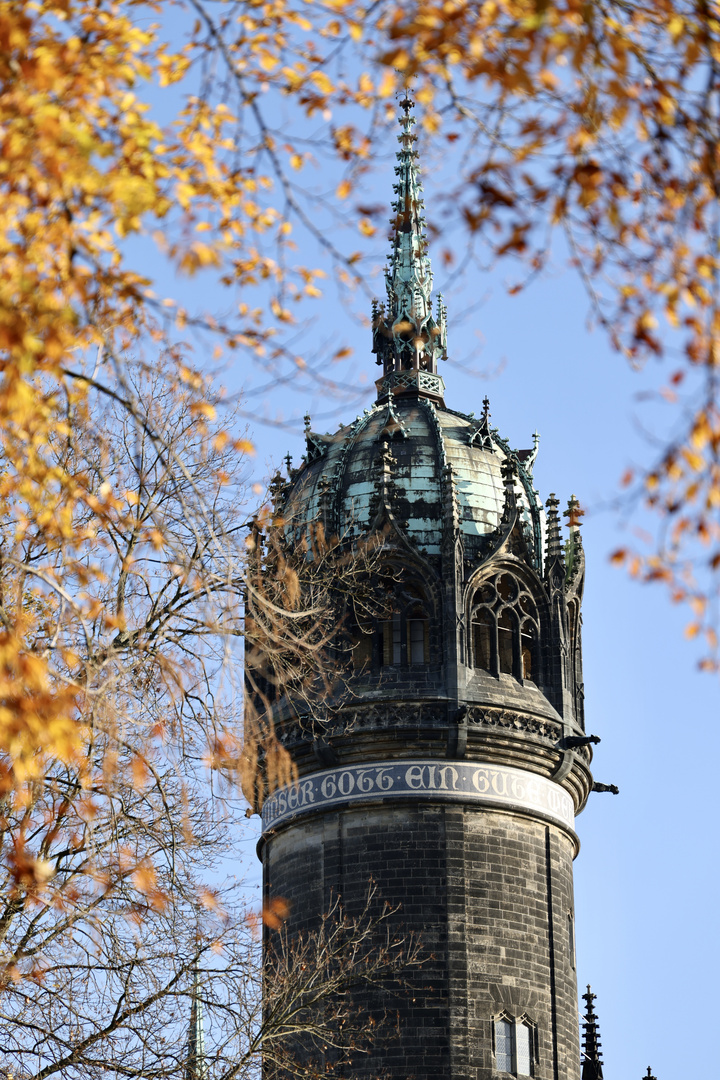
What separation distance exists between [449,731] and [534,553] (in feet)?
17.9

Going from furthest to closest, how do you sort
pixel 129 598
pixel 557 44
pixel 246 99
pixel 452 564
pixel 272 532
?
pixel 452 564 → pixel 272 532 → pixel 129 598 → pixel 246 99 → pixel 557 44

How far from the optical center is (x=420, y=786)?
3938 centimetres

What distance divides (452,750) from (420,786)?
3.35 feet

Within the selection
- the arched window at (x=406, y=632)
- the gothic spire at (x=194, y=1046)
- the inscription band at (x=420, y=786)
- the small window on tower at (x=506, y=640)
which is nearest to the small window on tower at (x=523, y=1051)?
the inscription band at (x=420, y=786)

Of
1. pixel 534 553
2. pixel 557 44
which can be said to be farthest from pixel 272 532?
pixel 557 44

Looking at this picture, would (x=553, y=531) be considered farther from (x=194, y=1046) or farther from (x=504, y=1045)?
(x=194, y=1046)

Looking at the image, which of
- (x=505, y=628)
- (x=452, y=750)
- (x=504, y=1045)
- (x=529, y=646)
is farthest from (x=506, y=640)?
(x=504, y=1045)

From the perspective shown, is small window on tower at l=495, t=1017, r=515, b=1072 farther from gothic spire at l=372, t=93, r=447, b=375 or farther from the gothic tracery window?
gothic spire at l=372, t=93, r=447, b=375

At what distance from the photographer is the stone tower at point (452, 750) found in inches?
1497

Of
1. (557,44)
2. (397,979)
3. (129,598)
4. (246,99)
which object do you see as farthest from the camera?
(397,979)

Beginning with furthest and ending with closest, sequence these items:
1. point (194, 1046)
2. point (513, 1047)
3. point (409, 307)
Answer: point (409, 307) < point (513, 1047) < point (194, 1046)

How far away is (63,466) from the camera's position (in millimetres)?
21375

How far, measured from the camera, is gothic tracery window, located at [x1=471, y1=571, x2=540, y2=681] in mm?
41312

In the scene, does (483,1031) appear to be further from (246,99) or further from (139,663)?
(246,99)
